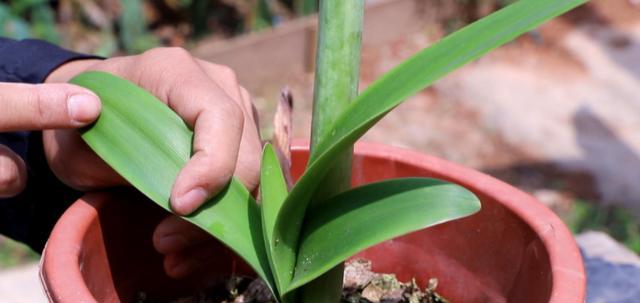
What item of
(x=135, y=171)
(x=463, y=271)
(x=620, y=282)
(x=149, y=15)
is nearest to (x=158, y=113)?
(x=135, y=171)

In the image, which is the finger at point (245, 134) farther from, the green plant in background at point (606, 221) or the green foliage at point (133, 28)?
the green foliage at point (133, 28)

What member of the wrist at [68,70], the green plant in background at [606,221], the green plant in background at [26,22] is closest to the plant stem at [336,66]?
the wrist at [68,70]

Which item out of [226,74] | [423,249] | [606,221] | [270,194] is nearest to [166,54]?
[226,74]

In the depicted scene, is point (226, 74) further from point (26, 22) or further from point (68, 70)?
point (26, 22)

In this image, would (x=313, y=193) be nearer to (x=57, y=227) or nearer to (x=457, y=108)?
(x=57, y=227)

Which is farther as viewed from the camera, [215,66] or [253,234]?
[215,66]

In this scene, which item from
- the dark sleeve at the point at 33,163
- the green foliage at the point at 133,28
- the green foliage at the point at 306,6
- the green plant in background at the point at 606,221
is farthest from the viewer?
the green foliage at the point at 306,6
